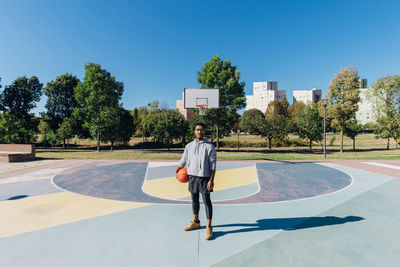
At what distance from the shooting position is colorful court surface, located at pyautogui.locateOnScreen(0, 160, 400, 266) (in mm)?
3740

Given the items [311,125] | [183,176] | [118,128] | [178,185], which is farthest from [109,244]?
[118,128]

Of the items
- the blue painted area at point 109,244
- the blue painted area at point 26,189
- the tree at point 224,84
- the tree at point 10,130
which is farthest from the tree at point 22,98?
the blue painted area at point 109,244

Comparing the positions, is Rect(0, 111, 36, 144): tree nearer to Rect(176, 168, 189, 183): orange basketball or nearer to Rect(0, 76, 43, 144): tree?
Rect(0, 76, 43, 144): tree

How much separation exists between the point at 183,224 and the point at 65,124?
36028 mm

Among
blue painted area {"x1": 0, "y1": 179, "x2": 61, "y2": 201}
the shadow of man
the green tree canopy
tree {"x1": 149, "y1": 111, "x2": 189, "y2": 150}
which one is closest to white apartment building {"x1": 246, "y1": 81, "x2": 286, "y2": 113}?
tree {"x1": 149, "y1": 111, "x2": 189, "y2": 150}

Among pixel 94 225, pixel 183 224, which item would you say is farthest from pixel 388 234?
pixel 94 225

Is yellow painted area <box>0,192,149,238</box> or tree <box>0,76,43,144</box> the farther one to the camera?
tree <box>0,76,43,144</box>

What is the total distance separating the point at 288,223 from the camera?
516 cm

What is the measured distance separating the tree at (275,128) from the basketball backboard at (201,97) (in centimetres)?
1686

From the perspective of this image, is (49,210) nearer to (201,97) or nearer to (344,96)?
(201,97)

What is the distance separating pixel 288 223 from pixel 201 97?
1159 cm

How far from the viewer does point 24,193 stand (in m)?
7.83

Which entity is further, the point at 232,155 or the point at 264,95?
the point at 264,95

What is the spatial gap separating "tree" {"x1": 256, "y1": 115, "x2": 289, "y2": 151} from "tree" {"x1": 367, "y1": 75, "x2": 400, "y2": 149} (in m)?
11.5
